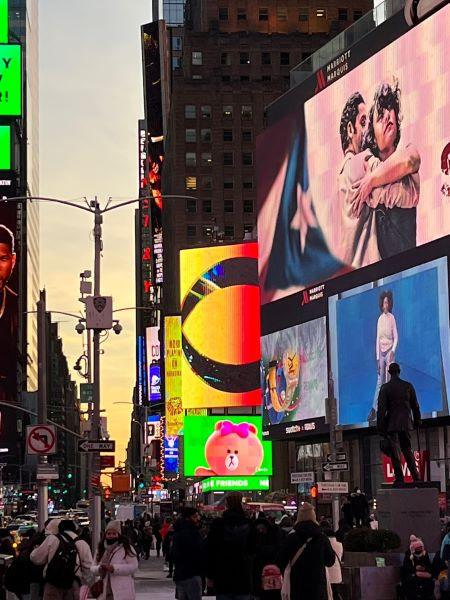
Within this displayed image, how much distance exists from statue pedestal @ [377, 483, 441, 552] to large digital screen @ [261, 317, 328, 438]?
49543mm

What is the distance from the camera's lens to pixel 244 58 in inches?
6973

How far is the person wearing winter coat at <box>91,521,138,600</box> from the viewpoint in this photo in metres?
18.3

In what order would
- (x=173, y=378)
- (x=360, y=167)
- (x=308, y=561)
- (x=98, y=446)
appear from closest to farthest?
(x=308, y=561) < (x=98, y=446) < (x=360, y=167) < (x=173, y=378)

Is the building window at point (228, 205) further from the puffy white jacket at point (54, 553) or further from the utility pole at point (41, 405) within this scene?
the puffy white jacket at point (54, 553)

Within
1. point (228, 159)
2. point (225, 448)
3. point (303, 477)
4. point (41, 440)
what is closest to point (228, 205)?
point (228, 159)

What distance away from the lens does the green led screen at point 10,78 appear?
15775 cm

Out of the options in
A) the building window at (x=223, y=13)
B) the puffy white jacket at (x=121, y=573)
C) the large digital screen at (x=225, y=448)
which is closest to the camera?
the puffy white jacket at (x=121, y=573)

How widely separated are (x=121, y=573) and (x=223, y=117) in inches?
6332

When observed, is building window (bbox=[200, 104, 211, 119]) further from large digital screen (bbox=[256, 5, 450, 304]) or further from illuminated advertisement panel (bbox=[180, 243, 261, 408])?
large digital screen (bbox=[256, 5, 450, 304])

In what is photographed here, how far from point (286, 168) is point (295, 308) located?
8298 millimetres

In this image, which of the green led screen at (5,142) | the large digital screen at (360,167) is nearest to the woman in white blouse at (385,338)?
the large digital screen at (360,167)

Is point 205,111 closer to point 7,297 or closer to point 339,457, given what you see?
point 7,297

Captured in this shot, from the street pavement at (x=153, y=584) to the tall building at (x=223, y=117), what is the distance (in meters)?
118

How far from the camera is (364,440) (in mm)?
82000
